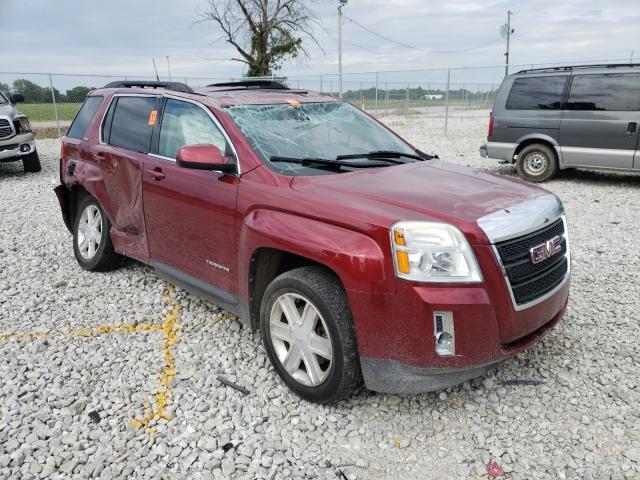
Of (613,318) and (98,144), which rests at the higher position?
(98,144)

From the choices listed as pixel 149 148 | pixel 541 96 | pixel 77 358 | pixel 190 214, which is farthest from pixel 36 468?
pixel 541 96

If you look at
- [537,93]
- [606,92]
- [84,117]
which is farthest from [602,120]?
[84,117]

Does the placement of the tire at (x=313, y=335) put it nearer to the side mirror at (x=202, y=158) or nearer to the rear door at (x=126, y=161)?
the side mirror at (x=202, y=158)

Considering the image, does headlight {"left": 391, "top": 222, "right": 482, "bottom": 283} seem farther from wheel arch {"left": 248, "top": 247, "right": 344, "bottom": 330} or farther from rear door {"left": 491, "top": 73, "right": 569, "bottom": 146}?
rear door {"left": 491, "top": 73, "right": 569, "bottom": 146}

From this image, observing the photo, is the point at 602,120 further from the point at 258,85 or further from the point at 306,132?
the point at 306,132

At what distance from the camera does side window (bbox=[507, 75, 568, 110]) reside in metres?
9.34

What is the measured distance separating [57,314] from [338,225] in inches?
112

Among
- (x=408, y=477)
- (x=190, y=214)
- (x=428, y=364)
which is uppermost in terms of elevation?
(x=190, y=214)

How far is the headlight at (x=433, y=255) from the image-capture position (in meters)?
2.57

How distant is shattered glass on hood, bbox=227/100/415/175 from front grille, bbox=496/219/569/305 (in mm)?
1307

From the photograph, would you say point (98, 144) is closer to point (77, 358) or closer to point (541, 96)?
point (77, 358)

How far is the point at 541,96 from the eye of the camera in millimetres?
9508

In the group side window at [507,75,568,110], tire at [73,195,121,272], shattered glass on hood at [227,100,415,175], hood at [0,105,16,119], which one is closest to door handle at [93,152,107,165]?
tire at [73,195,121,272]

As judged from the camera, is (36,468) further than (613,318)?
No
